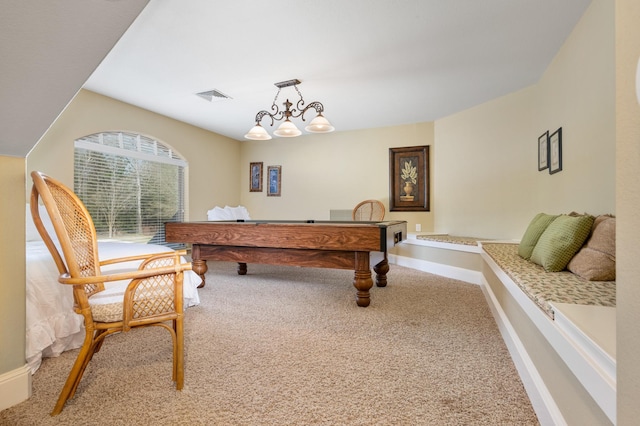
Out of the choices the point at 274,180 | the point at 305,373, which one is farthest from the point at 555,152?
the point at 274,180

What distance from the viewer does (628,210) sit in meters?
0.60

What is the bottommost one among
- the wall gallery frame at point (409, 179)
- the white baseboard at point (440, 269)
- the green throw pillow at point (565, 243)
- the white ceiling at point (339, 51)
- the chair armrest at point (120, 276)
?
the white baseboard at point (440, 269)

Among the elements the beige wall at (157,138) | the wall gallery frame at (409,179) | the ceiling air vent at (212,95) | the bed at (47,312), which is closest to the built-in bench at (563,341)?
the bed at (47,312)

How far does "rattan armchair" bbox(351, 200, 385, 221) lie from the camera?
482 cm

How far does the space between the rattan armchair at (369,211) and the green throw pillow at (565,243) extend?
293 cm

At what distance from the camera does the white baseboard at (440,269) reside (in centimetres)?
356

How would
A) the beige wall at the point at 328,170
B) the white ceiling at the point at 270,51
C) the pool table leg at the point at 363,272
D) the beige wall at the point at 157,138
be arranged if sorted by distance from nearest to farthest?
the white ceiling at the point at 270,51 → the pool table leg at the point at 363,272 → the beige wall at the point at 157,138 → the beige wall at the point at 328,170

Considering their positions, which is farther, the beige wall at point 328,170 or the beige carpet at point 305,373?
the beige wall at point 328,170

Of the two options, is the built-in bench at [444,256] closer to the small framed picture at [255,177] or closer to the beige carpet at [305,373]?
the beige carpet at [305,373]

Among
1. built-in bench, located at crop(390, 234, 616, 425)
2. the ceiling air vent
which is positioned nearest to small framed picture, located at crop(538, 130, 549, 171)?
built-in bench, located at crop(390, 234, 616, 425)

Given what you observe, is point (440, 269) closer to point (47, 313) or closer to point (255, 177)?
point (47, 313)

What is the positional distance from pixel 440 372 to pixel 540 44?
296 centimetres

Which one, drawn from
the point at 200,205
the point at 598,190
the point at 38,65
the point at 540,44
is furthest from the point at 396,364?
the point at 200,205

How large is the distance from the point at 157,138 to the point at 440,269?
183 inches
